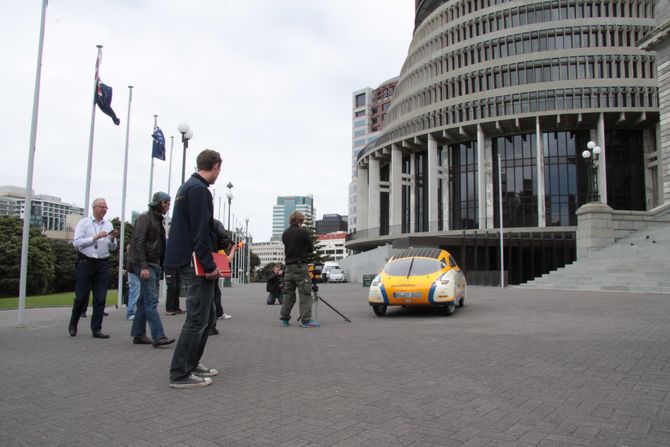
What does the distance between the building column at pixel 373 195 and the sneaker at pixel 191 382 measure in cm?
5557

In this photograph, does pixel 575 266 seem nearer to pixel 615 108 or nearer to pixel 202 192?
pixel 202 192

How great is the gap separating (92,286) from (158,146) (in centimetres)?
1140

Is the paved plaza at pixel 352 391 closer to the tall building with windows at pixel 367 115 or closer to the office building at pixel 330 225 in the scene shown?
the tall building with windows at pixel 367 115

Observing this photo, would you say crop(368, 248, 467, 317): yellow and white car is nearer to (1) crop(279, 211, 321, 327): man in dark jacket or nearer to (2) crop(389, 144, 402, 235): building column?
(1) crop(279, 211, 321, 327): man in dark jacket

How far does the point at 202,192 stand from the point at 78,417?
2179mm

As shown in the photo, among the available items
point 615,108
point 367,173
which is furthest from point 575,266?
point 367,173

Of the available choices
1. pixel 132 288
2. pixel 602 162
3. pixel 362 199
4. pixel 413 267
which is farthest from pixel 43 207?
pixel 413 267

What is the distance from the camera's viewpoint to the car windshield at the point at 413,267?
39.2ft

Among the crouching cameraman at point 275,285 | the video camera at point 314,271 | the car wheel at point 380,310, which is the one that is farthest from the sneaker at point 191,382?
the crouching cameraman at point 275,285

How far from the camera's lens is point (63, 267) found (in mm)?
51188

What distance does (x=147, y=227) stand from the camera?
7117 mm

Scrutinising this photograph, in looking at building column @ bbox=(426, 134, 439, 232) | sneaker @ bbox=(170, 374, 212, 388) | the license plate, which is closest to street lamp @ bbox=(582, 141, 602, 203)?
building column @ bbox=(426, 134, 439, 232)

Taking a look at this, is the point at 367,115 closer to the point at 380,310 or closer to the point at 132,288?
the point at 380,310

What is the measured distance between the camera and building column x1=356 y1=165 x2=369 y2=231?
67.4 metres
